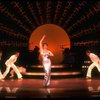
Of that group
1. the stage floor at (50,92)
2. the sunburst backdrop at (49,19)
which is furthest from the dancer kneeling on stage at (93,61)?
the stage floor at (50,92)

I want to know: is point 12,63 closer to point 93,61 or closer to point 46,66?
point 46,66

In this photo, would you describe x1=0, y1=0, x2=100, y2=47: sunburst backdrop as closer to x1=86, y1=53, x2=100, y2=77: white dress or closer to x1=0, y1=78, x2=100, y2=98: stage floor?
x1=86, y1=53, x2=100, y2=77: white dress

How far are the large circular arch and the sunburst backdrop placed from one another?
0.12 metres

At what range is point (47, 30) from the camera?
8734mm

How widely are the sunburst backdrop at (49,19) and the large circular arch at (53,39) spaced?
12cm

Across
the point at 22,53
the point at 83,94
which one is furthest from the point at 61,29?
the point at 83,94

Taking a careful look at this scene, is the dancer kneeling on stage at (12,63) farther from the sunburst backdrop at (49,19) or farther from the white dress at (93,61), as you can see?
the white dress at (93,61)

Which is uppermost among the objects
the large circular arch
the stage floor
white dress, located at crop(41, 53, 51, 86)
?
the large circular arch

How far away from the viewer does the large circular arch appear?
8.73 metres

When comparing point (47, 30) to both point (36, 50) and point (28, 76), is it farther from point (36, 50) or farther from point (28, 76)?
point (28, 76)

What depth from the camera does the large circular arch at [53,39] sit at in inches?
344

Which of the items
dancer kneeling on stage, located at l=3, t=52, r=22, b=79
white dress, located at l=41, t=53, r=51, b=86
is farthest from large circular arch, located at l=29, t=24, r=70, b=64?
white dress, located at l=41, t=53, r=51, b=86

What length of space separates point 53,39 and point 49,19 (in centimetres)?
51

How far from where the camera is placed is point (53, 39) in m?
8.77
